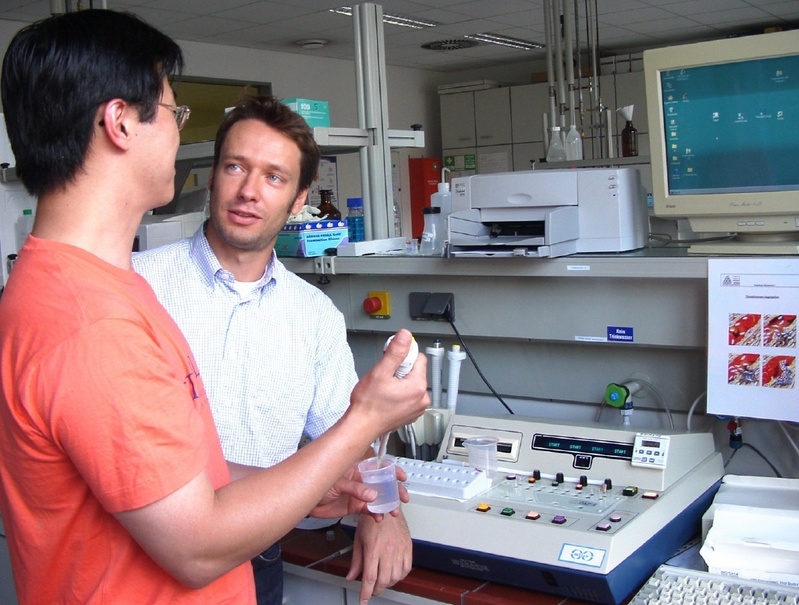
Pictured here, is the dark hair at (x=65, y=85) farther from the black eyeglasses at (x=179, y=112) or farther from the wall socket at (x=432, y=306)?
the wall socket at (x=432, y=306)

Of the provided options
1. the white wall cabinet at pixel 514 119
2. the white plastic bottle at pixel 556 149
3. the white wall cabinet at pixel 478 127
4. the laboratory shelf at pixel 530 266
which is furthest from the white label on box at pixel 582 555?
the white wall cabinet at pixel 478 127

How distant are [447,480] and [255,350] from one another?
0.43 meters

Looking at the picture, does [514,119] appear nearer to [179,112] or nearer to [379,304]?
[379,304]

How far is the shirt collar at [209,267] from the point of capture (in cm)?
162

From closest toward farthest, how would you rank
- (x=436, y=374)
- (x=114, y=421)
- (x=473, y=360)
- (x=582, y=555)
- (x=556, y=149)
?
(x=114, y=421)
(x=582, y=555)
(x=436, y=374)
(x=473, y=360)
(x=556, y=149)

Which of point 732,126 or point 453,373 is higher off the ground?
point 732,126

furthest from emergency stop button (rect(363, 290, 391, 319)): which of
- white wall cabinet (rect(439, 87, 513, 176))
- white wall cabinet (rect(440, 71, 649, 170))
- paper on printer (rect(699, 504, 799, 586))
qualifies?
white wall cabinet (rect(439, 87, 513, 176))

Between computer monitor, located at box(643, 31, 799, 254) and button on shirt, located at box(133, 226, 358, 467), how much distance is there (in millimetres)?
744

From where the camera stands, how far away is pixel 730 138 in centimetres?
162

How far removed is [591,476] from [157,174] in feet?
3.17

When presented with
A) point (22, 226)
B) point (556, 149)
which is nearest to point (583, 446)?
point (22, 226)

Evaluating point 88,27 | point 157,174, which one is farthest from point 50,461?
point 88,27

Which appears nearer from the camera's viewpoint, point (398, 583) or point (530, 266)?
point (398, 583)

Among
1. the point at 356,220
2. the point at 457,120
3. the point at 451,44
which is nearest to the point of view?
the point at 356,220
